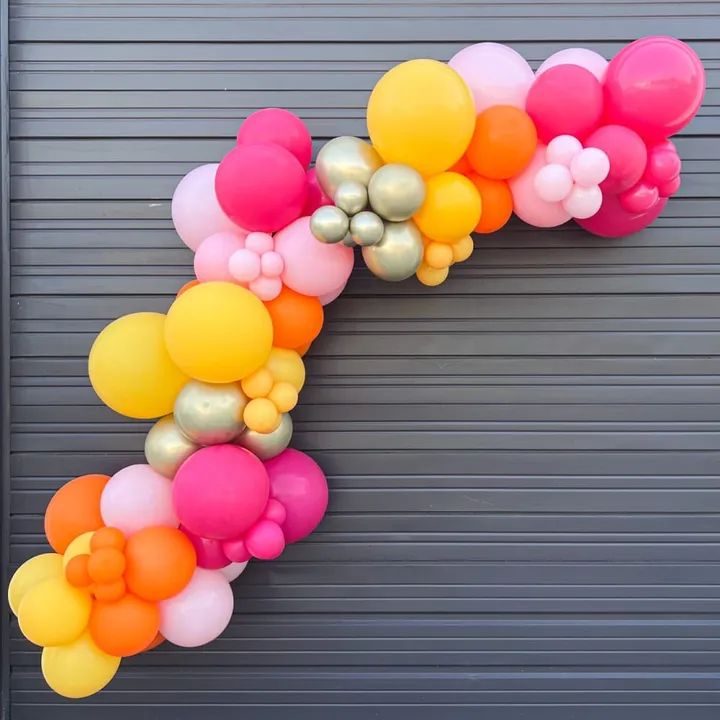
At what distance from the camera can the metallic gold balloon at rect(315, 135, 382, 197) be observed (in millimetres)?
1526

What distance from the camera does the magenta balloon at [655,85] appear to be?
1541 mm

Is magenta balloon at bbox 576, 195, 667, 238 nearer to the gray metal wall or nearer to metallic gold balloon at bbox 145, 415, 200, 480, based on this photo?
the gray metal wall

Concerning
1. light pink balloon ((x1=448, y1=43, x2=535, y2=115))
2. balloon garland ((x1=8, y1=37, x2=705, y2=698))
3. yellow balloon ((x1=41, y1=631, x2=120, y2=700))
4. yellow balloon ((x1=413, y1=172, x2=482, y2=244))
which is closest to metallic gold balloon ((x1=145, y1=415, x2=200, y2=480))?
balloon garland ((x1=8, y1=37, x2=705, y2=698))

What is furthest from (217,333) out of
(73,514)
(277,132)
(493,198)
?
(493,198)

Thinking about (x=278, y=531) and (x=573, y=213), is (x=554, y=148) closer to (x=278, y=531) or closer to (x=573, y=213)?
(x=573, y=213)

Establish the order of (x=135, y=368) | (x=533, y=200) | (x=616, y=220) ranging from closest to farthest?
1. (x=135, y=368)
2. (x=533, y=200)
3. (x=616, y=220)

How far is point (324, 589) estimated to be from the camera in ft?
6.68

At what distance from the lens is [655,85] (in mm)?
1542

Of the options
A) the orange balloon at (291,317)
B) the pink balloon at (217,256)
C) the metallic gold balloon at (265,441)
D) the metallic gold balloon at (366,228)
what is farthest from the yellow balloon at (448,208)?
the metallic gold balloon at (265,441)

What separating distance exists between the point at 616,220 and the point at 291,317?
3.35 ft

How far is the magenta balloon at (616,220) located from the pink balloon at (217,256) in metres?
1.06

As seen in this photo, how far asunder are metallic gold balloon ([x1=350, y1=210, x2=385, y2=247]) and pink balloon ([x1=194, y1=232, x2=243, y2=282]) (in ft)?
1.04

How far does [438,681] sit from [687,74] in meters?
1.99

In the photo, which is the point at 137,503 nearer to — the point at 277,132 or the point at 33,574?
the point at 33,574
